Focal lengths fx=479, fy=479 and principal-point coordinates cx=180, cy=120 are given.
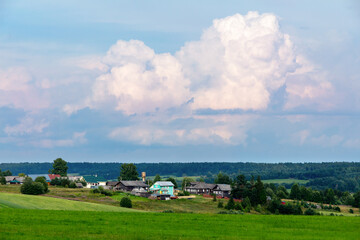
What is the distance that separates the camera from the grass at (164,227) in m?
35.5

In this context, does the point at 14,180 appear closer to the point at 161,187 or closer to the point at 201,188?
the point at 161,187

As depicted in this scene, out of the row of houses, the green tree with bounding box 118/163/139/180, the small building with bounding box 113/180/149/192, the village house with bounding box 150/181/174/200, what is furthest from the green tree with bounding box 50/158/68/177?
the village house with bounding box 150/181/174/200

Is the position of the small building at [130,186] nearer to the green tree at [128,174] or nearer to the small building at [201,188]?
the green tree at [128,174]

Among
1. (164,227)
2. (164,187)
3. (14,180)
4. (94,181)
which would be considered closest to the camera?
(164,227)

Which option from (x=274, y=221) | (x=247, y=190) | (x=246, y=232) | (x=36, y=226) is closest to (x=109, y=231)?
(x=36, y=226)

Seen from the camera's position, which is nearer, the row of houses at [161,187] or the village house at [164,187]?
the village house at [164,187]

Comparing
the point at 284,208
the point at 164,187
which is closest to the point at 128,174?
the point at 164,187

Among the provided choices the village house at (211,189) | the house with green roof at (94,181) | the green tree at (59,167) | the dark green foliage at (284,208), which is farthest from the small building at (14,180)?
the dark green foliage at (284,208)

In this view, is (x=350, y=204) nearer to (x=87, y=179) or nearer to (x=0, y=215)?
(x=87, y=179)

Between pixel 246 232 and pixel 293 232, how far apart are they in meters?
4.26

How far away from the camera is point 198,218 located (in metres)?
49.4

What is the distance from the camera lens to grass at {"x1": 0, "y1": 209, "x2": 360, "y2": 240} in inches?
1398

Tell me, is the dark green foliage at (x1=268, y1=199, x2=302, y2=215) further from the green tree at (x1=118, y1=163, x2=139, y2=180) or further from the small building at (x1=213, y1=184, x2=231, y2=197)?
the green tree at (x1=118, y1=163, x2=139, y2=180)

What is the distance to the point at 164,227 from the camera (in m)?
41.5
